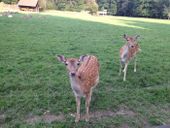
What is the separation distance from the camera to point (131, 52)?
30.6 ft

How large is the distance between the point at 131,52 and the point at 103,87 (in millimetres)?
1792

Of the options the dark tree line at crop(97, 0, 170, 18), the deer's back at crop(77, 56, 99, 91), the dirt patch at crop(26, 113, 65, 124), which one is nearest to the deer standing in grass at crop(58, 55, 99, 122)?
the deer's back at crop(77, 56, 99, 91)

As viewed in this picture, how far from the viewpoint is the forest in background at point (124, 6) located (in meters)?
67.5

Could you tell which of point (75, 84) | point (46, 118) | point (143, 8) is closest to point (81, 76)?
point (75, 84)

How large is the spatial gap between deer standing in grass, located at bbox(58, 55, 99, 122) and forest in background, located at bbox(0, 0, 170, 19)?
5897 cm

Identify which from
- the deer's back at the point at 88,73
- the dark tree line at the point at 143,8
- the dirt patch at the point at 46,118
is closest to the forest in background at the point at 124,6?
the dark tree line at the point at 143,8

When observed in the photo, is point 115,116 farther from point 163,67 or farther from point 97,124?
point 163,67

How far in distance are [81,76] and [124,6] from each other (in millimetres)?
67987

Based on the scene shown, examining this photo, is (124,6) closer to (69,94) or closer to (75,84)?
(69,94)

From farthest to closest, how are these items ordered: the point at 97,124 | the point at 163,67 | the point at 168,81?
the point at 163,67 < the point at 168,81 < the point at 97,124

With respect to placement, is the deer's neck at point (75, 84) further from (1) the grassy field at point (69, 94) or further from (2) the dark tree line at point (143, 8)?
(2) the dark tree line at point (143, 8)

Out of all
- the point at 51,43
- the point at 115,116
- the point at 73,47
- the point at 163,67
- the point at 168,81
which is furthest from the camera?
the point at 51,43

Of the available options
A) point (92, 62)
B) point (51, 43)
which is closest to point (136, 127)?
point (92, 62)

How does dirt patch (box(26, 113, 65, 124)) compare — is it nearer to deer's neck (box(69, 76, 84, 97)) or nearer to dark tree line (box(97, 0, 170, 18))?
deer's neck (box(69, 76, 84, 97))
